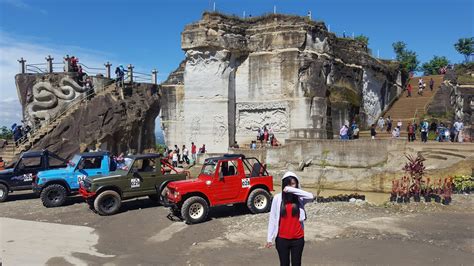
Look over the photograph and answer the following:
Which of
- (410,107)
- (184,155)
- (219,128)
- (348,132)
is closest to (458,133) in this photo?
(348,132)

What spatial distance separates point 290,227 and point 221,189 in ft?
21.2

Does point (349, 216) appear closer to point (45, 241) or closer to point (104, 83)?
point (45, 241)

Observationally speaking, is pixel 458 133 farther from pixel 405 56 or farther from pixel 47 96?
pixel 405 56

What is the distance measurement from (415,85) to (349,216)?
28043 mm

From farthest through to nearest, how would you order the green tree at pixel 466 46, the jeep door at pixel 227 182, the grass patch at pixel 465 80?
1. the green tree at pixel 466 46
2. the grass patch at pixel 465 80
3. the jeep door at pixel 227 182

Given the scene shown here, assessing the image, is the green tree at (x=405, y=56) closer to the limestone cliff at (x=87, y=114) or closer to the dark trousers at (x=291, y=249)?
the limestone cliff at (x=87, y=114)

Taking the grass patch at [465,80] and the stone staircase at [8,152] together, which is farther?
the grass patch at [465,80]

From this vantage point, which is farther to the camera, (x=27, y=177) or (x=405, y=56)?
(x=405, y=56)

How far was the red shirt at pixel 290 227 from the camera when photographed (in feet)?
17.9

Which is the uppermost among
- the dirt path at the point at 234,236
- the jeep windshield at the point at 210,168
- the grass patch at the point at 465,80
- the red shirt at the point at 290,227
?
the grass patch at the point at 465,80

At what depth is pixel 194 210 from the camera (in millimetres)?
11523

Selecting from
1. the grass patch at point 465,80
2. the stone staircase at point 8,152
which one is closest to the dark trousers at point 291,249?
the stone staircase at point 8,152

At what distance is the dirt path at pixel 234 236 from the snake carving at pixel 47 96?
14.4 m

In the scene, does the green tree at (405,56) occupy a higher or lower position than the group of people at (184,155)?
higher
